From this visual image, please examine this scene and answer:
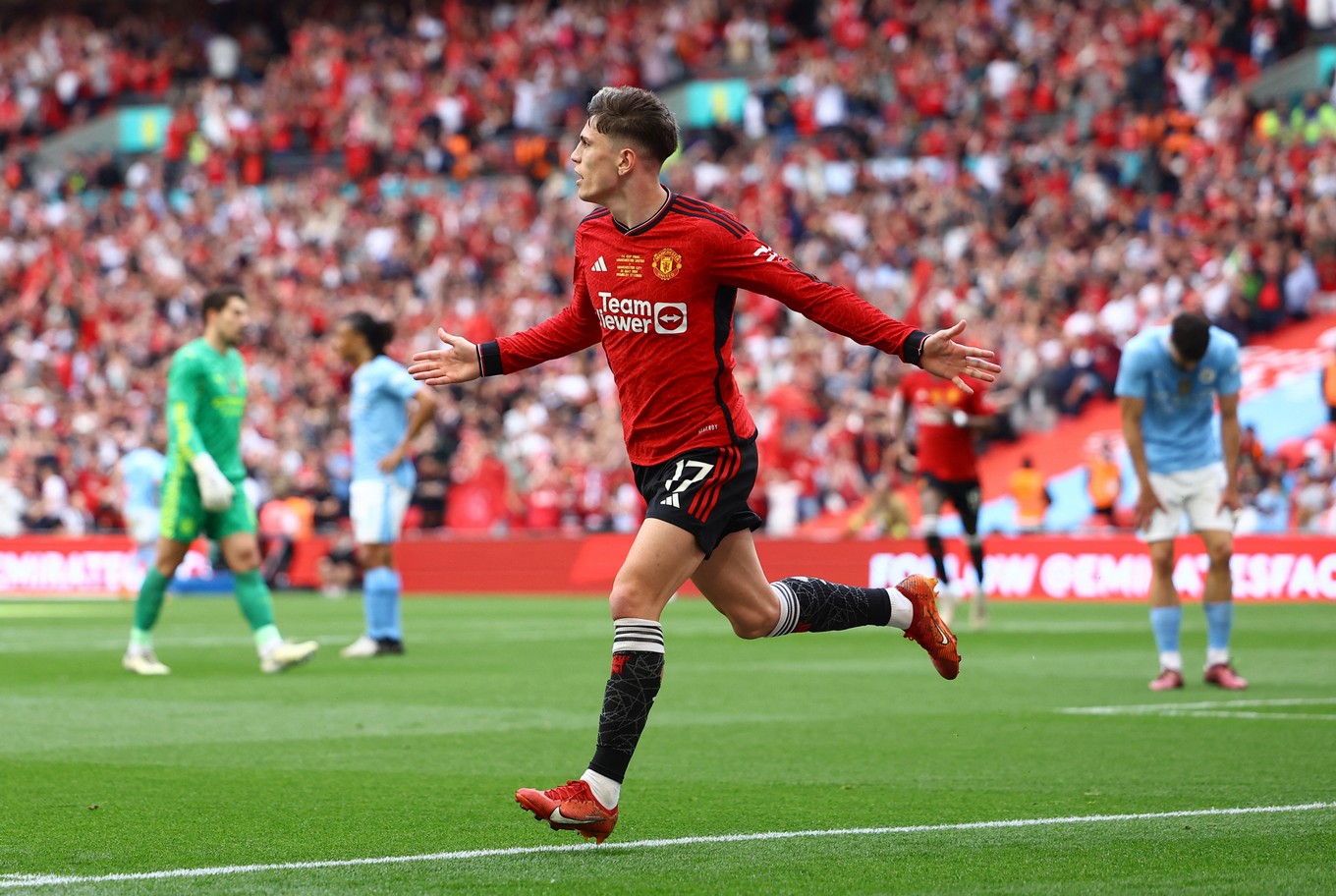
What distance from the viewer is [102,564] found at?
1162 inches

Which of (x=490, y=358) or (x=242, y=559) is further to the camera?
(x=242, y=559)

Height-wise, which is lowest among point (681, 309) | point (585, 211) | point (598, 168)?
point (681, 309)

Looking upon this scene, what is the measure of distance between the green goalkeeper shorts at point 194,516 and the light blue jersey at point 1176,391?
5.58m

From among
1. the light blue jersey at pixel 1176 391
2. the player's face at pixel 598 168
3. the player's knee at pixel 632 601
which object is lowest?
the player's knee at pixel 632 601

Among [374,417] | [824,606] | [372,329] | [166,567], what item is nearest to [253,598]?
[166,567]

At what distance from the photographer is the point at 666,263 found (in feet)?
21.5

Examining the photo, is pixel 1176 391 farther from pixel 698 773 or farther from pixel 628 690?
pixel 628 690

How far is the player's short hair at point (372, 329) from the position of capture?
1496cm

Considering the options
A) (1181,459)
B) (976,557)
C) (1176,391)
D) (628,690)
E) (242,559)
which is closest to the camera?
(628,690)

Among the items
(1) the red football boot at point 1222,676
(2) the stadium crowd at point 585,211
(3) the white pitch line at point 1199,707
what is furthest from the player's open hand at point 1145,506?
(2) the stadium crowd at point 585,211

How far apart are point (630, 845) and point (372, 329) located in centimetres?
918

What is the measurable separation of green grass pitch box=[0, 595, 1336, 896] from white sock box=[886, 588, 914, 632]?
2.09ft

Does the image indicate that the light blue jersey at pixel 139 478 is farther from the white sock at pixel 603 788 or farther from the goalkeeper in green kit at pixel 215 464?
the white sock at pixel 603 788

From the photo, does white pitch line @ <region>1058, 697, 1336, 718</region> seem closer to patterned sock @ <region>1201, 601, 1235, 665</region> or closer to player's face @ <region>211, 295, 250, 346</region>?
patterned sock @ <region>1201, 601, 1235, 665</region>
